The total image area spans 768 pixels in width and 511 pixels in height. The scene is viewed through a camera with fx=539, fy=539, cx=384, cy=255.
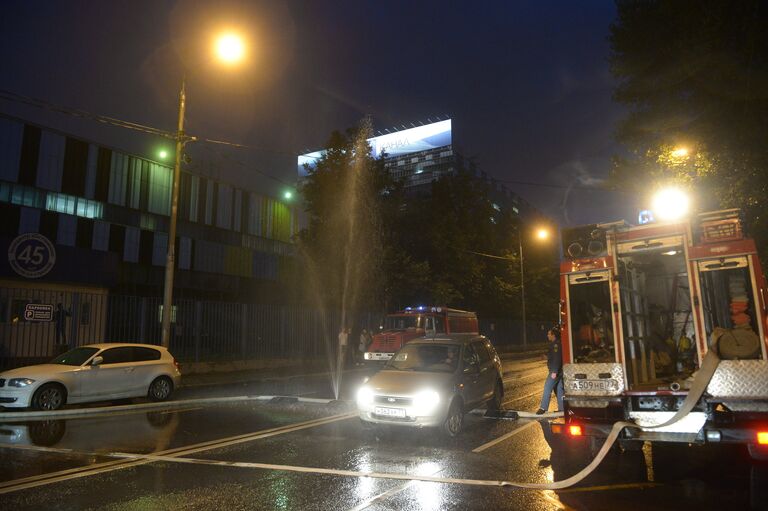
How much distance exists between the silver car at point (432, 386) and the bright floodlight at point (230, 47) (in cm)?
967

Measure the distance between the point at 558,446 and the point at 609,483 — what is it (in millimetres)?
2061

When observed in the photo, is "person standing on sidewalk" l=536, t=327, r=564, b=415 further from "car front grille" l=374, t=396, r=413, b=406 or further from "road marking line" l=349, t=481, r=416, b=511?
A: "road marking line" l=349, t=481, r=416, b=511

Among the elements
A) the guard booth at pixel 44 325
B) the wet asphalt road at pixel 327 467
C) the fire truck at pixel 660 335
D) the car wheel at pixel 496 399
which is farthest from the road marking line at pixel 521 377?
the guard booth at pixel 44 325

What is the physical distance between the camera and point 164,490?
5.93 m

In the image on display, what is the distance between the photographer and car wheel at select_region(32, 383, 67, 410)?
11.4 metres

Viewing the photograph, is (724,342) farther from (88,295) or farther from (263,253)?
(263,253)

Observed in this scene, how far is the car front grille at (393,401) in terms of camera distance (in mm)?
8562

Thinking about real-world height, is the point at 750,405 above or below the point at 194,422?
above

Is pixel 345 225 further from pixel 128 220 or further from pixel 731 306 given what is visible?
pixel 731 306

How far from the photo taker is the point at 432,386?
340 inches

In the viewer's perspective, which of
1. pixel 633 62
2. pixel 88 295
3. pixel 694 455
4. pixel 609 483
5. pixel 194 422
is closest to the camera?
pixel 609 483

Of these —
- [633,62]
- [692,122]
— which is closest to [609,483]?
[692,122]

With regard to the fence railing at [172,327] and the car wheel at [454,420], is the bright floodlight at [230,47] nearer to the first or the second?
the fence railing at [172,327]

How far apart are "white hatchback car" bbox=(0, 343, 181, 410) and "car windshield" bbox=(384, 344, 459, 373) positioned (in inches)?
262
